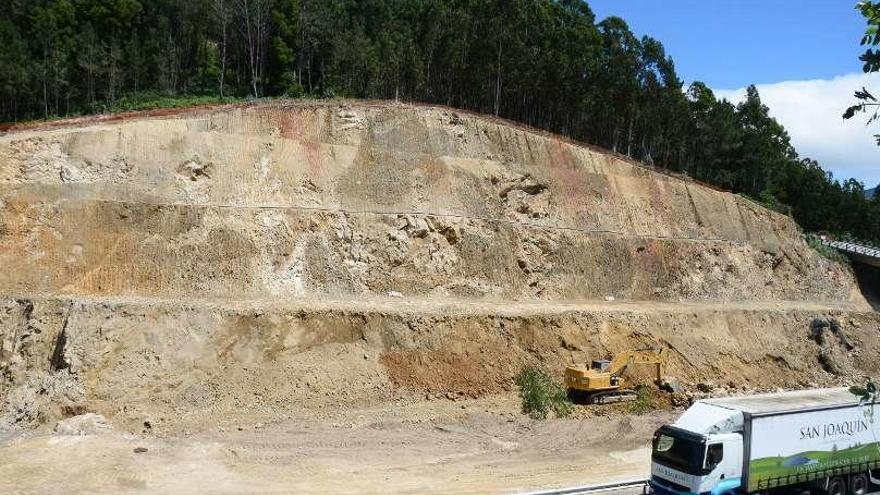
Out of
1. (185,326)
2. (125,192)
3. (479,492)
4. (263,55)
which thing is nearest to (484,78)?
(263,55)

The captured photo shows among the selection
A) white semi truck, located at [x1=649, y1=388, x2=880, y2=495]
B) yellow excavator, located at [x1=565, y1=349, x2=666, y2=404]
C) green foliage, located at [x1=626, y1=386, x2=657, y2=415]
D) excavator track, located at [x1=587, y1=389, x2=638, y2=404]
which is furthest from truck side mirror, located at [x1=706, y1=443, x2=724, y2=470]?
green foliage, located at [x1=626, y1=386, x2=657, y2=415]

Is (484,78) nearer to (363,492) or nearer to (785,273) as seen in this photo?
(785,273)

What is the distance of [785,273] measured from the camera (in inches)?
1556

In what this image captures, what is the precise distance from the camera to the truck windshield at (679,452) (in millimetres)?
13703

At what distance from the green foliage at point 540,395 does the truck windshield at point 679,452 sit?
314 inches

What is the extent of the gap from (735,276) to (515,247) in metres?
14.5

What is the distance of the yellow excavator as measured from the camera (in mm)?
23016

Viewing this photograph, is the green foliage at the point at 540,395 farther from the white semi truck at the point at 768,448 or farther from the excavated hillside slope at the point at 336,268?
the white semi truck at the point at 768,448

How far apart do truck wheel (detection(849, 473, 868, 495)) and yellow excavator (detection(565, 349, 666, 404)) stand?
874 centimetres

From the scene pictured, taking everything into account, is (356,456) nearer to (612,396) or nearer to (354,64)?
(612,396)

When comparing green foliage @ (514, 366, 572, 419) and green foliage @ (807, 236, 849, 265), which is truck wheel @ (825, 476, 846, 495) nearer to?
green foliage @ (514, 366, 572, 419)

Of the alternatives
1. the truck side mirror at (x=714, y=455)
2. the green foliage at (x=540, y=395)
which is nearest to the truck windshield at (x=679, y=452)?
the truck side mirror at (x=714, y=455)

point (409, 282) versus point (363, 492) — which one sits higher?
point (409, 282)

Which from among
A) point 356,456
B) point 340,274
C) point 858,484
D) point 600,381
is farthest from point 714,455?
point 340,274
